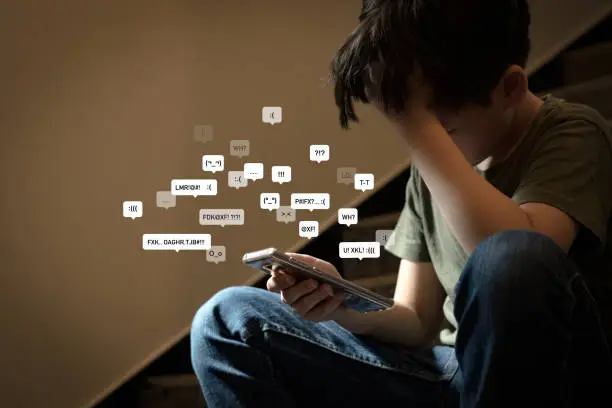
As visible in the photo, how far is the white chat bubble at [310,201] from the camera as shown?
1603mm

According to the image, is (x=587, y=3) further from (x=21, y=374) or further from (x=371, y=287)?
(x=21, y=374)

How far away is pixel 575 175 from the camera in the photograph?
78 cm

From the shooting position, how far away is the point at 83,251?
5.16 feet

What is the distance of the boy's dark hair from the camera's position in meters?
0.77

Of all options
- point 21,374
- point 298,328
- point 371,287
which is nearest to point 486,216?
point 298,328

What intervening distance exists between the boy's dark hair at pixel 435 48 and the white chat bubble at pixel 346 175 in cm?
79

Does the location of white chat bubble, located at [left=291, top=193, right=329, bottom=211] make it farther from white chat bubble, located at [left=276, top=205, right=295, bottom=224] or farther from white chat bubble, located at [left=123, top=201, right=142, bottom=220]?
white chat bubble, located at [left=123, top=201, right=142, bottom=220]

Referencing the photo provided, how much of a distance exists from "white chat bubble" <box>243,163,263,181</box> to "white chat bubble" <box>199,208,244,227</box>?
0.09 metres

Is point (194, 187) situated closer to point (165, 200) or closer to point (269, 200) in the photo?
point (165, 200)

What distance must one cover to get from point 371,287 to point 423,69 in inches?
34.4

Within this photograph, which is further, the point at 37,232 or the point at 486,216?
the point at 37,232

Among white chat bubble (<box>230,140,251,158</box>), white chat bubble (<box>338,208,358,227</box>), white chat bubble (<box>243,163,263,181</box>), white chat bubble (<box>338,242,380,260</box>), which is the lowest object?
white chat bubble (<box>338,242,380,260</box>)

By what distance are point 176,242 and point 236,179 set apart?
224mm

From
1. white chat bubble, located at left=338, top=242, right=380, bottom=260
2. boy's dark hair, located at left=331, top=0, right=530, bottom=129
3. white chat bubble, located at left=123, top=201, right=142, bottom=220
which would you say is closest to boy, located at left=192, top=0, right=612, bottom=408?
boy's dark hair, located at left=331, top=0, right=530, bottom=129
